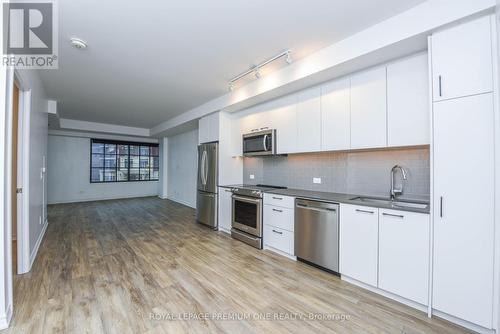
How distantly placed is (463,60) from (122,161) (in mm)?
9703

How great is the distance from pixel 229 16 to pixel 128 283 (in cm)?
298

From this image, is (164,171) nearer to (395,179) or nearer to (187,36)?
(187,36)

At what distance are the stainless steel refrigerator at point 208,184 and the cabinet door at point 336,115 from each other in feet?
7.62

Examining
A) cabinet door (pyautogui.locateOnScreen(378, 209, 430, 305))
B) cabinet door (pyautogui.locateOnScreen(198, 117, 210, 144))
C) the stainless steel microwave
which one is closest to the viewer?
cabinet door (pyautogui.locateOnScreen(378, 209, 430, 305))

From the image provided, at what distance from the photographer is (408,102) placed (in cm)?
229

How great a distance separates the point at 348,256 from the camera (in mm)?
2482

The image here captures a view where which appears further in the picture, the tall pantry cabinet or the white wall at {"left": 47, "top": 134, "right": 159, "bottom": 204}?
the white wall at {"left": 47, "top": 134, "right": 159, "bottom": 204}

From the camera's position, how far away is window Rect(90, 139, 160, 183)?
8.16 meters

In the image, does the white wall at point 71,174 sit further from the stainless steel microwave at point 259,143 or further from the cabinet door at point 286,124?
the cabinet door at point 286,124

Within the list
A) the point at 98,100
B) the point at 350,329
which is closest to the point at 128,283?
the point at 350,329

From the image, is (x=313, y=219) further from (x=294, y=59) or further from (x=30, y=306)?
(x=30, y=306)

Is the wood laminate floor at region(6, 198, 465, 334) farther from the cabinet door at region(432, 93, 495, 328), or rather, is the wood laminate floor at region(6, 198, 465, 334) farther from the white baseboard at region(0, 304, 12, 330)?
the cabinet door at region(432, 93, 495, 328)

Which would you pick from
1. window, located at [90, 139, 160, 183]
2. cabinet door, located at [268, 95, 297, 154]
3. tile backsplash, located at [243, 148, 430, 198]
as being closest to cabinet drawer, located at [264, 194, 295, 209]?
tile backsplash, located at [243, 148, 430, 198]

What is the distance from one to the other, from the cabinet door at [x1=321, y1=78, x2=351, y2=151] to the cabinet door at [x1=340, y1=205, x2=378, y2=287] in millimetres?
836
